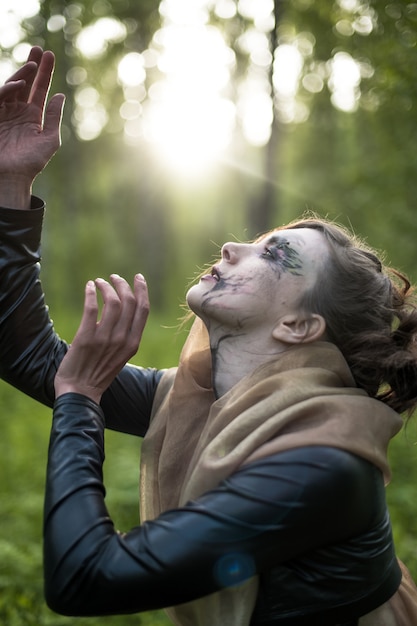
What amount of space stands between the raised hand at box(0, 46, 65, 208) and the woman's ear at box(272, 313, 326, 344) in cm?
101

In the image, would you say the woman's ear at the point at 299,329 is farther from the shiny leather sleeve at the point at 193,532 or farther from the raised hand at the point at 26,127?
the raised hand at the point at 26,127

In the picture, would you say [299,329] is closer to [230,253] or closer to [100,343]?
[230,253]

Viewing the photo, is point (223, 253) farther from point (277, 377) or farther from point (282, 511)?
point (282, 511)

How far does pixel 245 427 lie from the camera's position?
2014 mm

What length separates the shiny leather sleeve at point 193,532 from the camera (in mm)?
1756

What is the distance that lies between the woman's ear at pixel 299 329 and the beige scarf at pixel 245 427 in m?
0.03

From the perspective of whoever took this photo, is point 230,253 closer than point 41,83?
Yes

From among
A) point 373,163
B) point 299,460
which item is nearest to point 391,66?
point 299,460

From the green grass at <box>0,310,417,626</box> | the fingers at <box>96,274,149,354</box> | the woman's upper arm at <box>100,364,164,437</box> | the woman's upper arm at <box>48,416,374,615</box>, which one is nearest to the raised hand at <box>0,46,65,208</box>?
the fingers at <box>96,274,149,354</box>

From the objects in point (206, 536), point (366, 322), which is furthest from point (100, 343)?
point (366, 322)

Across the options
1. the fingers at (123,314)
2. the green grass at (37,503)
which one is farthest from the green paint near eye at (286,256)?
the green grass at (37,503)

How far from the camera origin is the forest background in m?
5.57

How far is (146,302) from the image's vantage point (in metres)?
2.24

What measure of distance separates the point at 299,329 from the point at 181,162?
24733 mm
